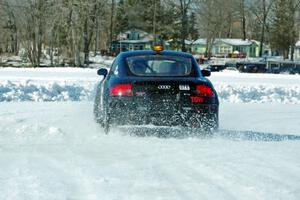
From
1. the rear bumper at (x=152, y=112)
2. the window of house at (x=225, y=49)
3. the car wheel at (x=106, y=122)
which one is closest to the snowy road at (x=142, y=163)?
the car wheel at (x=106, y=122)

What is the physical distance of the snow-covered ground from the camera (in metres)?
4.79

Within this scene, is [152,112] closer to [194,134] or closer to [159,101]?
[159,101]

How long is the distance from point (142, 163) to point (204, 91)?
2.29m

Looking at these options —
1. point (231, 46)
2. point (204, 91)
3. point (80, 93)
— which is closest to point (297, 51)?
point (231, 46)

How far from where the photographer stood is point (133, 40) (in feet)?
341

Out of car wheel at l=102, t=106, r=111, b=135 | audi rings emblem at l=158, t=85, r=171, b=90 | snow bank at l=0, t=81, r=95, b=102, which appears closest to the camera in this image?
audi rings emblem at l=158, t=85, r=171, b=90

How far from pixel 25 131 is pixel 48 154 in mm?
2115

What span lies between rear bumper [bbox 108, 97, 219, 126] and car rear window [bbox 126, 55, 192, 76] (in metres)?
0.78

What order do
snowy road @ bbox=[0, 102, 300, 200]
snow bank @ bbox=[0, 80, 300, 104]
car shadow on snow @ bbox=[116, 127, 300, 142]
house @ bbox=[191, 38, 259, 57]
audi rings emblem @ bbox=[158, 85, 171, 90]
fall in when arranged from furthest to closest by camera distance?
house @ bbox=[191, 38, 259, 57]
snow bank @ bbox=[0, 80, 300, 104]
car shadow on snow @ bbox=[116, 127, 300, 142]
audi rings emblem @ bbox=[158, 85, 171, 90]
snowy road @ bbox=[0, 102, 300, 200]

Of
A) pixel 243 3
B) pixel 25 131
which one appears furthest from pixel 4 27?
pixel 25 131

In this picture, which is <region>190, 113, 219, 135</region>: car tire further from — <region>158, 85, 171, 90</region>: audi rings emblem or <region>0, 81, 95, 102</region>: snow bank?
<region>0, 81, 95, 102</region>: snow bank

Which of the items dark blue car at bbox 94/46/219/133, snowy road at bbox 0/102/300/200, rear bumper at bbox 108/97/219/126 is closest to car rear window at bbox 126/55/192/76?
dark blue car at bbox 94/46/219/133

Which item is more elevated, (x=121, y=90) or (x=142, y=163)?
(x=121, y=90)

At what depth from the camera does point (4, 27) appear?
7656cm
